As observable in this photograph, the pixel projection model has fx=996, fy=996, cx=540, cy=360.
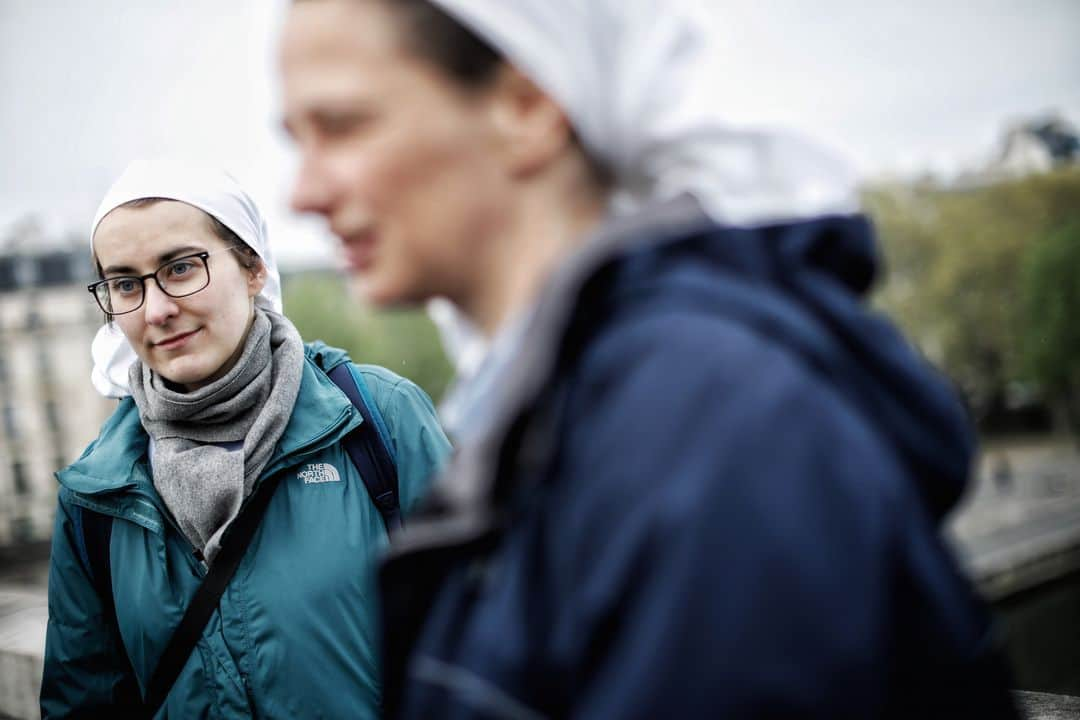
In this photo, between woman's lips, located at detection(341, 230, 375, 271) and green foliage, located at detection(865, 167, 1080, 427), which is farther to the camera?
green foliage, located at detection(865, 167, 1080, 427)

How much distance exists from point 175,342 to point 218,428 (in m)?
0.28

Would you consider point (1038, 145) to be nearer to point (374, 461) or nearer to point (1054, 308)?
point (1054, 308)

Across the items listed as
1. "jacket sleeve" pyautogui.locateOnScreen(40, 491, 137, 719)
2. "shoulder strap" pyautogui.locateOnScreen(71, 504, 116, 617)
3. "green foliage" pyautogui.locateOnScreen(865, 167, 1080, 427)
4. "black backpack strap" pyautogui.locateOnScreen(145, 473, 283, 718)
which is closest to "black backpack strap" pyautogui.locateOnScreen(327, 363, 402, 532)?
"black backpack strap" pyautogui.locateOnScreen(145, 473, 283, 718)

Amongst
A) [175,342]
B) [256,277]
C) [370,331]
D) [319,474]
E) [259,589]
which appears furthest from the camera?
[370,331]

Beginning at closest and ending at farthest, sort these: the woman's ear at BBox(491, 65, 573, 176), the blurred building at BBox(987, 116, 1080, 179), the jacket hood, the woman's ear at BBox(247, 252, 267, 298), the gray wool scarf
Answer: the jacket hood
the woman's ear at BBox(491, 65, 573, 176)
the gray wool scarf
the woman's ear at BBox(247, 252, 267, 298)
the blurred building at BBox(987, 116, 1080, 179)

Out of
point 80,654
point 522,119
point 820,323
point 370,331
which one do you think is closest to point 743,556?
point 820,323

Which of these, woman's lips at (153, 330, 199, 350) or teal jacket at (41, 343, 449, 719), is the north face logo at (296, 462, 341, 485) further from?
woman's lips at (153, 330, 199, 350)

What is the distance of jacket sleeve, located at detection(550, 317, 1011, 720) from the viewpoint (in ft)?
3.11

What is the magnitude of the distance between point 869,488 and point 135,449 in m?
2.44

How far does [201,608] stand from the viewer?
8.53 feet

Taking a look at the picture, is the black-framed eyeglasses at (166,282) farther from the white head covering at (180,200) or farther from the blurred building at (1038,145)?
the blurred building at (1038,145)

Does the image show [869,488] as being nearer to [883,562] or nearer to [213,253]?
[883,562]

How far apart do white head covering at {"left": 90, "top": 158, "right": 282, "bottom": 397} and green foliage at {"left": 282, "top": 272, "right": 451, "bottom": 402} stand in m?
44.1

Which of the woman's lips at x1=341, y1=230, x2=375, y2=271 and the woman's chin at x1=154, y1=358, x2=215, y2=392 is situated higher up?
the woman's lips at x1=341, y1=230, x2=375, y2=271
